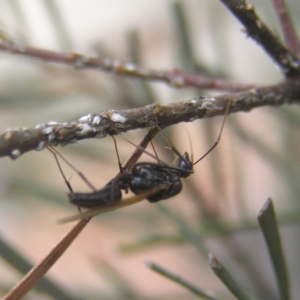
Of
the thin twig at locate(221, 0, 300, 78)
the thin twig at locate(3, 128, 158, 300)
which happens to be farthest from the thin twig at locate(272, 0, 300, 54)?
the thin twig at locate(3, 128, 158, 300)

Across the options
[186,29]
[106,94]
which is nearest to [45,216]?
[106,94]

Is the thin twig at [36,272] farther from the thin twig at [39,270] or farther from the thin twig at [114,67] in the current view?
the thin twig at [114,67]

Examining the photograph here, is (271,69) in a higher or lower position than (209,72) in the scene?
higher

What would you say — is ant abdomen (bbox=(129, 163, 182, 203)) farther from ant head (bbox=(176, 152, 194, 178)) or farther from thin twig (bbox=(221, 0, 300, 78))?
thin twig (bbox=(221, 0, 300, 78))

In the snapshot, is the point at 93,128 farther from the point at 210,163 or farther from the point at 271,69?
the point at 271,69

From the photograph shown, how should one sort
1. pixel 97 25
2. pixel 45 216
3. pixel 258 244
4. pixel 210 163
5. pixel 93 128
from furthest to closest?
pixel 97 25
pixel 45 216
pixel 258 244
pixel 210 163
pixel 93 128

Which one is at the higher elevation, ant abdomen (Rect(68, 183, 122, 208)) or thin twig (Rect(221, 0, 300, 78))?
thin twig (Rect(221, 0, 300, 78))

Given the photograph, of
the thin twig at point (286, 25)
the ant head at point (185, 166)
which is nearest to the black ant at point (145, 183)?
the ant head at point (185, 166)

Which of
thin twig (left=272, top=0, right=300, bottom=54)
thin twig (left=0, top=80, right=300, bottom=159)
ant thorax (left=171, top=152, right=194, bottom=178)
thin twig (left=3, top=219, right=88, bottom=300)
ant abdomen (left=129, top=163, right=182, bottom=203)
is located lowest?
thin twig (left=3, top=219, right=88, bottom=300)

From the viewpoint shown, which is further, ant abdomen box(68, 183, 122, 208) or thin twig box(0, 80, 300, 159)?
ant abdomen box(68, 183, 122, 208)
